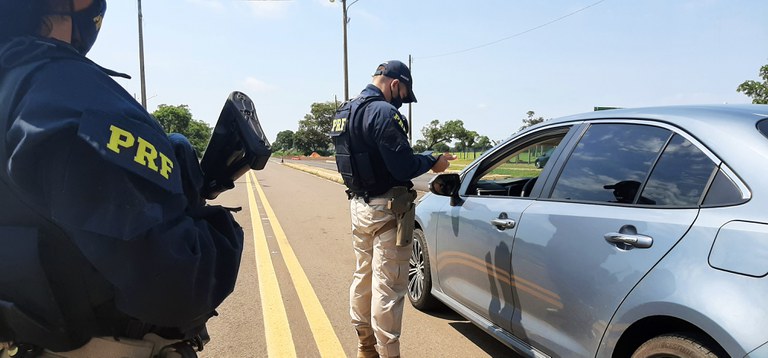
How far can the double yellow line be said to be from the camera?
3439 millimetres

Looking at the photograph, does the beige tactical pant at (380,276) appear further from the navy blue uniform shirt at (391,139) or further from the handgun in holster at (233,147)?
the handgun in holster at (233,147)

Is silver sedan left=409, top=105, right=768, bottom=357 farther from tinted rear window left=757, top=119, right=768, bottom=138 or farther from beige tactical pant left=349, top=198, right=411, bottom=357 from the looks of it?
beige tactical pant left=349, top=198, right=411, bottom=357

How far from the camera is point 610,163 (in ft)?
8.04

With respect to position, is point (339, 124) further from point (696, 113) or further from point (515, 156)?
point (696, 113)

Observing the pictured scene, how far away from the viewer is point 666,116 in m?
2.28

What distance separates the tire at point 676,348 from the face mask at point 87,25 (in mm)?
2243

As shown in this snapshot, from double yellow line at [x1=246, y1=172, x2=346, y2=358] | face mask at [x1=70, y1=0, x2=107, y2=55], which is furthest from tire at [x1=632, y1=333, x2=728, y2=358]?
face mask at [x1=70, y1=0, x2=107, y2=55]

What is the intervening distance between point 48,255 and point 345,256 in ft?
17.7

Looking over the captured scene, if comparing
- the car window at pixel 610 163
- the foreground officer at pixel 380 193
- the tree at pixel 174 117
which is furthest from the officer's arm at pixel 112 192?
the tree at pixel 174 117

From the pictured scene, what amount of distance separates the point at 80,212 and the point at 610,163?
2372mm

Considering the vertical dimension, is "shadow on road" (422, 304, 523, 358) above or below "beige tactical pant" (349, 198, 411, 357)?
below

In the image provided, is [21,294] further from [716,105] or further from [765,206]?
[716,105]

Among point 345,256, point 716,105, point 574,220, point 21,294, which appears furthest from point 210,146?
point 345,256

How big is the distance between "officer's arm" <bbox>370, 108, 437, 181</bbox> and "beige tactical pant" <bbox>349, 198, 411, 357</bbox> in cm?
26
